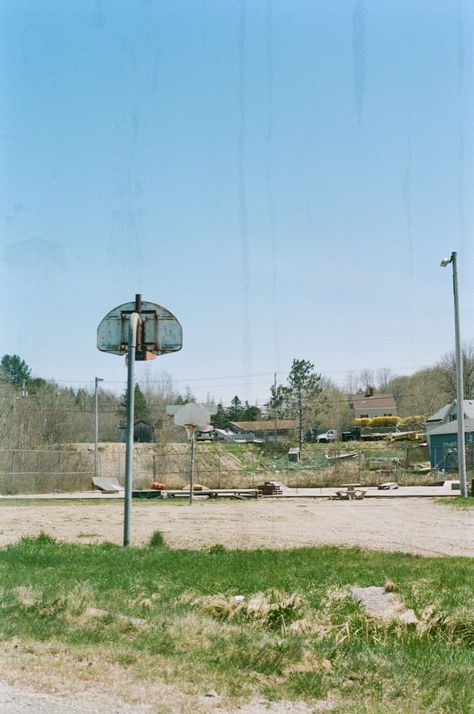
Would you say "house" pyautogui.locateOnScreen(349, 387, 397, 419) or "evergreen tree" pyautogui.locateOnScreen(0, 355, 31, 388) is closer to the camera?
"evergreen tree" pyautogui.locateOnScreen(0, 355, 31, 388)

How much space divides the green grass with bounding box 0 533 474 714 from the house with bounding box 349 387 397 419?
113 m

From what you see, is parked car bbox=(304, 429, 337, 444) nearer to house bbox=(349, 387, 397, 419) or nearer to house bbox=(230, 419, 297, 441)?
house bbox=(230, 419, 297, 441)

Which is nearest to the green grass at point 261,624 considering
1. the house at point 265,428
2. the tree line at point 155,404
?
the tree line at point 155,404

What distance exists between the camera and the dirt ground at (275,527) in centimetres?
1337

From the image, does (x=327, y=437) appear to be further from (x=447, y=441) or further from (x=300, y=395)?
(x=447, y=441)

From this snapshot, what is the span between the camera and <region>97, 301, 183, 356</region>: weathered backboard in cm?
1359

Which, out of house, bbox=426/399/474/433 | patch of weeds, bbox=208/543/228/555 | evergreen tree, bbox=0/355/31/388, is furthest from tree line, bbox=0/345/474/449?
patch of weeds, bbox=208/543/228/555

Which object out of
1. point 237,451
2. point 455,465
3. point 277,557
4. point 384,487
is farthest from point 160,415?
point 277,557

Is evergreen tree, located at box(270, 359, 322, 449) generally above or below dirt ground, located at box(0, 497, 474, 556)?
above

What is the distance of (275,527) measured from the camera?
54.6 ft

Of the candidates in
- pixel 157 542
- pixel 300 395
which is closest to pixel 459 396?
pixel 157 542

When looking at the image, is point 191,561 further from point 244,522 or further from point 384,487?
point 384,487

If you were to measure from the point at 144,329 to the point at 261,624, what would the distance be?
7531 millimetres

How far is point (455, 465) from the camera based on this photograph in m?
51.6
